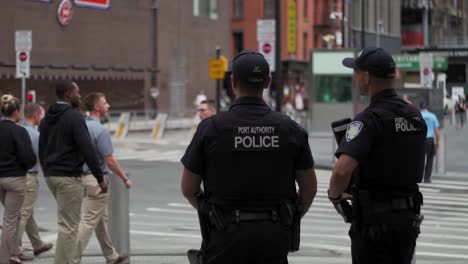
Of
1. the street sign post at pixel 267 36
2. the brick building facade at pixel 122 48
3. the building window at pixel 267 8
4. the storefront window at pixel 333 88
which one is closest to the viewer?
the street sign post at pixel 267 36

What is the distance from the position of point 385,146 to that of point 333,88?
21.9 metres

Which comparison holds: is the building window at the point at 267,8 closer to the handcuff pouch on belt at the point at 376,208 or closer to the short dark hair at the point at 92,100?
the short dark hair at the point at 92,100

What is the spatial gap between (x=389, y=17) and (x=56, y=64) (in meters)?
41.2

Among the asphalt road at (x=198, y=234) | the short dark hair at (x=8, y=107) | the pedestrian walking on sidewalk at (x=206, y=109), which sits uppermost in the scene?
the short dark hair at (x=8, y=107)

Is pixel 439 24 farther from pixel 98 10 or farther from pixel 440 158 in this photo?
pixel 440 158

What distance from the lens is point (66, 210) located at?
364 inches

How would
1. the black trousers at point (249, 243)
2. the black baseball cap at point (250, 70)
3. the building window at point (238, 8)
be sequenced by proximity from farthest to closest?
the building window at point (238, 8), the black baseball cap at point (250, 70), the black trousers at point (249, 243)

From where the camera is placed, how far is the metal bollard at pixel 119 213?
1020 centimetres

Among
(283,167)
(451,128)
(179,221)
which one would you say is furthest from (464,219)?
(451,128)

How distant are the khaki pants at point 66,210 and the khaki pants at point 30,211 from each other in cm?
189

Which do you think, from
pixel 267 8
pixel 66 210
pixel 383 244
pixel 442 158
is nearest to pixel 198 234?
pixel 66 210

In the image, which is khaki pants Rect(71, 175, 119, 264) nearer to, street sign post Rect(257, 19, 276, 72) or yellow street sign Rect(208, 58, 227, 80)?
street sign post Rect(257, 19, 276, 72)

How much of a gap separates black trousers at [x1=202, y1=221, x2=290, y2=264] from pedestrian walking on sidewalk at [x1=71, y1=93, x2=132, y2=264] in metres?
4.72

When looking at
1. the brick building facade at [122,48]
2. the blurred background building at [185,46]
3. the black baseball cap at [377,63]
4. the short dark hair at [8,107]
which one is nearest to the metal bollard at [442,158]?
the blurred background building at [185,46]
